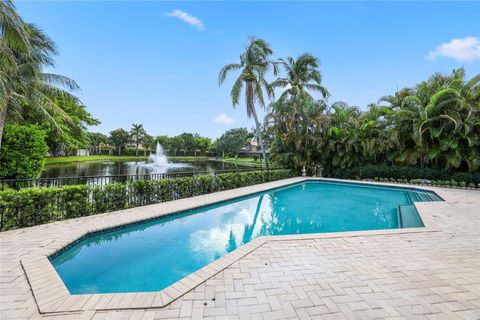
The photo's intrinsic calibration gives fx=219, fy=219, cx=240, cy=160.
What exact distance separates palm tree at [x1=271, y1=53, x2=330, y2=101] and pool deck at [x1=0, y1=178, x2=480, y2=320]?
14.8 meters

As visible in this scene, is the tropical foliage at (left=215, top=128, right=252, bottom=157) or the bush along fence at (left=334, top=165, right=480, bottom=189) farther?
the tropical foliage at (left=215, top=128, right=252, bottom=157)

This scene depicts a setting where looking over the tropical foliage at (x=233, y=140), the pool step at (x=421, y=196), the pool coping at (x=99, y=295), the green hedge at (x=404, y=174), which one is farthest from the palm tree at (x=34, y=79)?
the tropical foliage at (x=233, y=140)

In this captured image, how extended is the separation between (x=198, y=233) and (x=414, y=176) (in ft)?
47.1

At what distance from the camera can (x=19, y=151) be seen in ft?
33.1

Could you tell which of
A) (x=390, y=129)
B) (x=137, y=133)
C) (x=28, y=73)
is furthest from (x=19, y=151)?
(x=137, y=133)

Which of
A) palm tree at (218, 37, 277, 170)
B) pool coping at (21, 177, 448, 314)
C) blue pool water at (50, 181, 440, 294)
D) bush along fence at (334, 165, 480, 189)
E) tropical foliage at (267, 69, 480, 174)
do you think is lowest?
blue pool water at (50, 181, 440, 294)

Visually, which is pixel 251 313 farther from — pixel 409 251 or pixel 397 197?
pixel 397 197

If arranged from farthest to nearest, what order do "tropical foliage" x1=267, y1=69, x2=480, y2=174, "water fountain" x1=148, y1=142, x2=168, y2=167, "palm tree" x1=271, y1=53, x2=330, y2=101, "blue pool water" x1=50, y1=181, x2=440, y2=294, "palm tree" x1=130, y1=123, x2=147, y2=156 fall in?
"palm tree" x1=130, y1=123, x2=147, y2=156 → "water fountain" x1=148, y1=142, x2=168, y2=167 → "palm tree" x1=271, y1=53, x2=330, y2=101 → "tropical foliage" x1=267, y1=69, x2=480, y2=174 → "blue pool water" x1=50, y1=181, x2=440, y2=294

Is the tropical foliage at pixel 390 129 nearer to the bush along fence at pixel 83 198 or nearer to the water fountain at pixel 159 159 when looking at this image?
the bush along fence at pixel 83 198

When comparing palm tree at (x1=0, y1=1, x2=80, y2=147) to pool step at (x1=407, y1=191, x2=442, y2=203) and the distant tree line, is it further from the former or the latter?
the distant tree line

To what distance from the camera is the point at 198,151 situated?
223 feet

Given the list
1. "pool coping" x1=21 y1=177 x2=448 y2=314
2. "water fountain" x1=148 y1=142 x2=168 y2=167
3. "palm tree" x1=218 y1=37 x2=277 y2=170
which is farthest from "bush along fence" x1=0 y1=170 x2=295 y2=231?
"water fountain" x1=148 y1=142 x2=168 y2=167

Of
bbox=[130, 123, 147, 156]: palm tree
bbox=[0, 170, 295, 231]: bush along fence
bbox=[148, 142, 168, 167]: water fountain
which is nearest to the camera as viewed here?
bbox=[0, 170, 295, 231]: bush along fence

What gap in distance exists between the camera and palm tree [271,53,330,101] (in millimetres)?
17453
